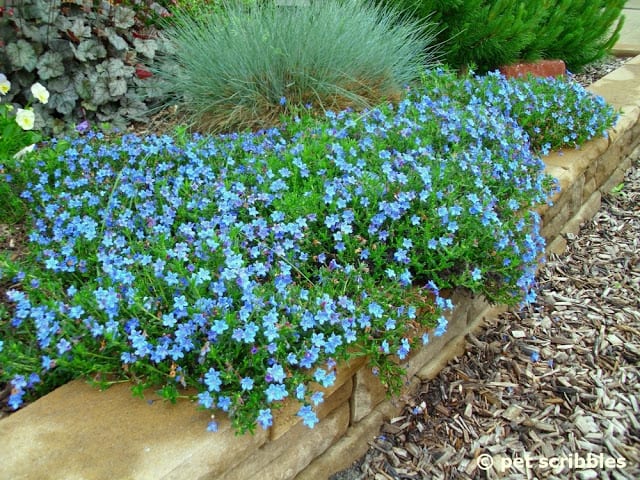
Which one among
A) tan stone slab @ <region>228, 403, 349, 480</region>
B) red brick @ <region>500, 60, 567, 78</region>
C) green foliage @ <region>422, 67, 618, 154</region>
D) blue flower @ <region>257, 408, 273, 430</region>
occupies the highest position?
green foliage @ <region>422, 67, 618, 154</region>

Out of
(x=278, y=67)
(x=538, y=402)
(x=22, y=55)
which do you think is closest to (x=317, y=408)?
(x=538, y=402)

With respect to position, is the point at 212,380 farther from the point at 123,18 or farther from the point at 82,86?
the point at 123,18

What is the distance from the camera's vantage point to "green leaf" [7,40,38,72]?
3348mm

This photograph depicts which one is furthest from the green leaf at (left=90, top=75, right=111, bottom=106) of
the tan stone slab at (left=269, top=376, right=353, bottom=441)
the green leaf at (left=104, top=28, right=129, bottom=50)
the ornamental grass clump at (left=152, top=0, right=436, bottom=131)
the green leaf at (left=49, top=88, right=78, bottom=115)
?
the tan stone slab at (left=269, top=376, right=353, bottom=441)

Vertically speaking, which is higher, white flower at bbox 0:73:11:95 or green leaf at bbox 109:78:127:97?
green leaf at bbox 109:78:127:97

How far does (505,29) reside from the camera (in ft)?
13.3

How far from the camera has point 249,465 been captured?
1636 millimetres

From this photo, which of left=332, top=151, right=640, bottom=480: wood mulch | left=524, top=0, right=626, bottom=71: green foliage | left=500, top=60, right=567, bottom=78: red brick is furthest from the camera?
left=524, top=0, right=626, bottom=71: green foliage

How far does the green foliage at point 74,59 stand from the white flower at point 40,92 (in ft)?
0.41

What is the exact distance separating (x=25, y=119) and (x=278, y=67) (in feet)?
4.48

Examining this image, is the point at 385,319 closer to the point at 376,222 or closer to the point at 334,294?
the point at 334,294

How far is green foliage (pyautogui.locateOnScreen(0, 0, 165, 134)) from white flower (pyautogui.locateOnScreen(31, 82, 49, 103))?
12cm

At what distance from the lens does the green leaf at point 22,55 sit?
3.35 m

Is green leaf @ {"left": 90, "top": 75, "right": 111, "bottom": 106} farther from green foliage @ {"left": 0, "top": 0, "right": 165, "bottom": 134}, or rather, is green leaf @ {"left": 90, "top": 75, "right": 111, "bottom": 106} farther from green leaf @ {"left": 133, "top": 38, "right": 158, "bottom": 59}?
green leaf @ {"left": 133, "top": 38, "right": 158, "bottom": 59}
